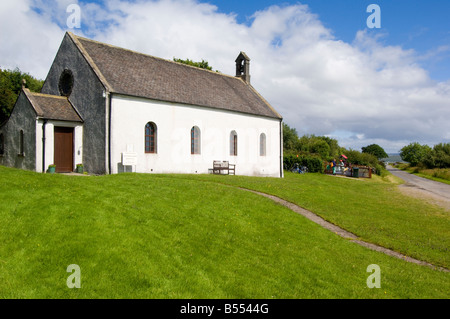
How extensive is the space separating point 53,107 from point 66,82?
10.3ft

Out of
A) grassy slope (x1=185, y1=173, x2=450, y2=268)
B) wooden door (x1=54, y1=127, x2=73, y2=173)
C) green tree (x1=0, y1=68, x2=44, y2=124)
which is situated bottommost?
grassy slope (x1=185, y1=173, x2=450, y2=268)

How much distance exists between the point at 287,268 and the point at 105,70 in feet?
62.9

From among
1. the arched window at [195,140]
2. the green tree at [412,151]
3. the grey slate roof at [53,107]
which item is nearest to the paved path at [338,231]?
the arched window at [195,140]

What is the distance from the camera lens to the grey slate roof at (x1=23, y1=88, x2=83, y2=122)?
19.7 metres

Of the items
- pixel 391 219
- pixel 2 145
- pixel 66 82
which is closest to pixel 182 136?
pixel 66 82

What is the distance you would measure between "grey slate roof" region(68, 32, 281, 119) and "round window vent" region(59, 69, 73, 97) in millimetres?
2327

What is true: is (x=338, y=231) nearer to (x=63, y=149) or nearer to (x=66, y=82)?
(x=63, y=149)

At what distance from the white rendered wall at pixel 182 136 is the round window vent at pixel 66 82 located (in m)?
5.27

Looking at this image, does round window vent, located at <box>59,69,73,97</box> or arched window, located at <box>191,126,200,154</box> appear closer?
round window vent, located at <box>59,69,73,97</box>

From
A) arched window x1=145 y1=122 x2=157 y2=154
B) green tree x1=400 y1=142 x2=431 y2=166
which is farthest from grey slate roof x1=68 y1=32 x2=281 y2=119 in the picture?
green tree x1=400 y1=142 x2=431 y2=166

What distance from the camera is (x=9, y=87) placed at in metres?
40.9

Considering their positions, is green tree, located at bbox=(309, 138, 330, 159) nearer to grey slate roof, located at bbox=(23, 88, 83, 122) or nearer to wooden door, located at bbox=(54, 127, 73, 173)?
grey slate roof, located at bbox=(23, 88, 83, 122)
